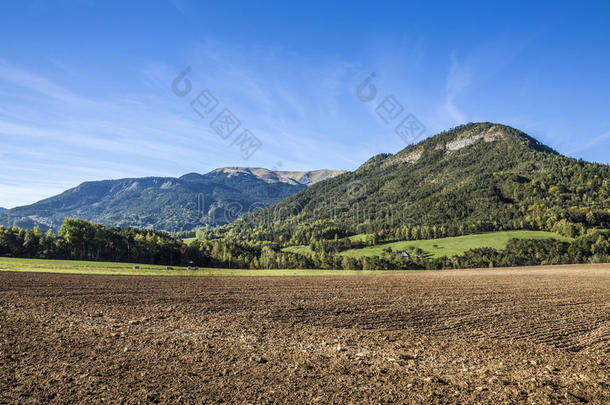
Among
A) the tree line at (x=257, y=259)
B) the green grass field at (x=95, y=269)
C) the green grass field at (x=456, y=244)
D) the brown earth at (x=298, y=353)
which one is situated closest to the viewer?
the brown earth at (x=298, y=353)

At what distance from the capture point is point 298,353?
41.5 feet

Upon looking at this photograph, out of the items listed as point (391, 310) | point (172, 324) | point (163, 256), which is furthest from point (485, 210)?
point (172, 324)

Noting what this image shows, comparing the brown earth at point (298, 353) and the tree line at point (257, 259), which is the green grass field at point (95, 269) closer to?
the tree line at point (257, 259)

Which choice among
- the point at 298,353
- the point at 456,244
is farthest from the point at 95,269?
the point at 456,244

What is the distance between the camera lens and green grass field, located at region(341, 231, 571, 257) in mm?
115006

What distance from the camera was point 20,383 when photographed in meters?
9.38

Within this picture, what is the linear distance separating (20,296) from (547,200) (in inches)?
7639

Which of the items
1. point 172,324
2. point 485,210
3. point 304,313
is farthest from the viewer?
point 485,210

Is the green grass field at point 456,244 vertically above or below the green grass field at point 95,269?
above

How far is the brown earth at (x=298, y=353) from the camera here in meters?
9.23

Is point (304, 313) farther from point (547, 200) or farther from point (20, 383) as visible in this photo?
point (547, 200)

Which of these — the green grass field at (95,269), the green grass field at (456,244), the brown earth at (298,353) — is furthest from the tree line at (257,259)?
the brown earth at (298,353)

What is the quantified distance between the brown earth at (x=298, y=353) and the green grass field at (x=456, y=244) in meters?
99.1

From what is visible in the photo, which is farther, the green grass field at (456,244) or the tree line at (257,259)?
the green grass field at (456,244)
